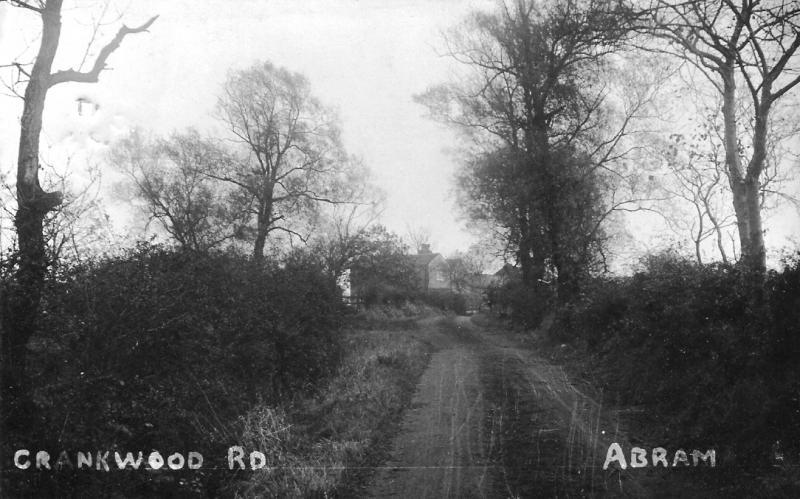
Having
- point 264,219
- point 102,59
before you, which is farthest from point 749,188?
point 264,219

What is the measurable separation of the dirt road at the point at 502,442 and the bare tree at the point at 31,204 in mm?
3602

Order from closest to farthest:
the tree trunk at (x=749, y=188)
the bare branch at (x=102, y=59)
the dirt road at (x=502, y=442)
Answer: the dirt road at (x=502, y=442), the bare branch at (x=102, y=59), the tree trunk at (x=749, y=188)

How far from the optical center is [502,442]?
263 inches

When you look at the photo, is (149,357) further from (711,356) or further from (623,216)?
(623,216)

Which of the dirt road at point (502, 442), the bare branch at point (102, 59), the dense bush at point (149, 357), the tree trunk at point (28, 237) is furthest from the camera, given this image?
the bare branch at point (102, 59)

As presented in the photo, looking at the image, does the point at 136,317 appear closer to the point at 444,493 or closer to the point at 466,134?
the point at 444,493

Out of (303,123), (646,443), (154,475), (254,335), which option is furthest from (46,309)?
(303,123)

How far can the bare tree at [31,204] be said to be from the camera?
5.02 metres

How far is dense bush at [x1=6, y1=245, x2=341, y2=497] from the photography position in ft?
16.9

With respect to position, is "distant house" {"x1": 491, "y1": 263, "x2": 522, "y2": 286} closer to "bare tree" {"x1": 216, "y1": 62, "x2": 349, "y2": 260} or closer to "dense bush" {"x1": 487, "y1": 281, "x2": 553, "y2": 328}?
"dense bush" {"x1": 487, "y1": 281, "x2": 553, "y2": 328}

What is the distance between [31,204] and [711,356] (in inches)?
338

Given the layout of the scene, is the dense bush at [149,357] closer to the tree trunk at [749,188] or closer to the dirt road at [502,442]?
the dirt road at [502,442]

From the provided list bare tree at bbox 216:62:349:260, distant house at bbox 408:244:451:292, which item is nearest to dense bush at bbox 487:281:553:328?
bare tree at bbox 216:62:349:260

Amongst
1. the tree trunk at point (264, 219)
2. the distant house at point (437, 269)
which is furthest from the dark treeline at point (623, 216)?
the distant house at point (437, 269)
